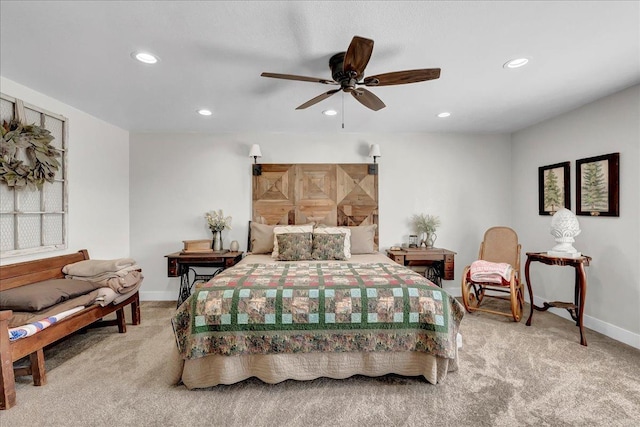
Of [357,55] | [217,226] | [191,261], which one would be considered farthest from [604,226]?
[191,261]

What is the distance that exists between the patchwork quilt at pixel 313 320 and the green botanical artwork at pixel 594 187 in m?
2.31

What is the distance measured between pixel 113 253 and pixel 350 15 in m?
4.15

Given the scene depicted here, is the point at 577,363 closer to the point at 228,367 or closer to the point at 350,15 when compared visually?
the point at 228,367

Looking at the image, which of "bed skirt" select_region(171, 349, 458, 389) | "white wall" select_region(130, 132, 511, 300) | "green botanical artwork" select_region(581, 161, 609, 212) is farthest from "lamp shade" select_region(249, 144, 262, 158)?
"green botanical artwork" select_region(581, 161, 609, 212)

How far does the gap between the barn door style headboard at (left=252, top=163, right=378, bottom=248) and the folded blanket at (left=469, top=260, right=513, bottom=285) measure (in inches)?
55.7

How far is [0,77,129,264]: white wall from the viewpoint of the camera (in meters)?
3.41

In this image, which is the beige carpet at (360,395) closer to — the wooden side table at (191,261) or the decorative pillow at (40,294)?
the decorative pillow at (40,294)

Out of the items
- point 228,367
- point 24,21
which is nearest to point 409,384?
point 228,367

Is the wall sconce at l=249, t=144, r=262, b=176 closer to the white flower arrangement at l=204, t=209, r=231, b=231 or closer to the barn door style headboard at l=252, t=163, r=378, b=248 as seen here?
the barn door style headboard at l=252, t=163, r=378, b=248

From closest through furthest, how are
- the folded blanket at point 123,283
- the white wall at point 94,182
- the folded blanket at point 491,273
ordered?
the folded blanket at point 123,283 < the white wall at point 94,182 < the folded blanket at point 491,273

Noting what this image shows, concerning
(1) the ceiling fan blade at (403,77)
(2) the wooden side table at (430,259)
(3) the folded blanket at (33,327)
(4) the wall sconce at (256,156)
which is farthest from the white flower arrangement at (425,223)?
(3) the folded blanket at (33,327)

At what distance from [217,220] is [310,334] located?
2.71m

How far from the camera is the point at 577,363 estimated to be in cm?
256

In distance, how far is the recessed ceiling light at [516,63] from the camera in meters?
2.40
